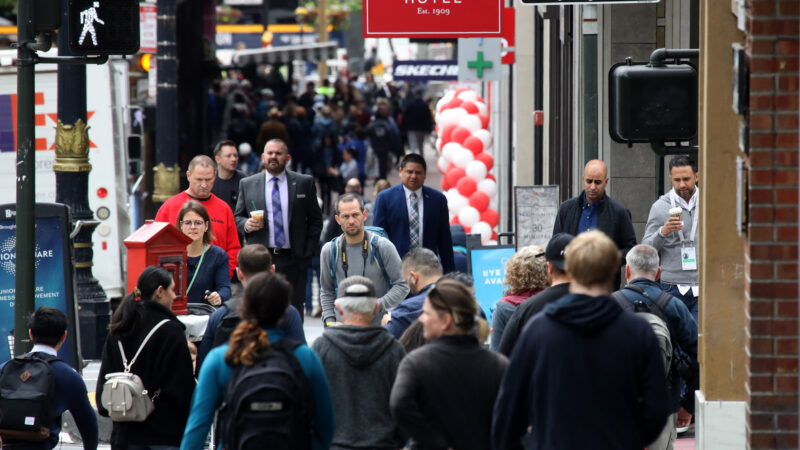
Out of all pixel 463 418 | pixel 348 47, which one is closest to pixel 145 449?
pixel 463 418

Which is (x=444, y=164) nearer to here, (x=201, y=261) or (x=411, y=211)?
(x=411, y=211)

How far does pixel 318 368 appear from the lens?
5.68 meters

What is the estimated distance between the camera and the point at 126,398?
696 centimetres

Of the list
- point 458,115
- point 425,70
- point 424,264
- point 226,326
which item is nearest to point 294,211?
point 424,264

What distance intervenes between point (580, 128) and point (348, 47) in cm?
6852

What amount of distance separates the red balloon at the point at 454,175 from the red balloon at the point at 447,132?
0.67m

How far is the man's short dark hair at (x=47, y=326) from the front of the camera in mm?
7230

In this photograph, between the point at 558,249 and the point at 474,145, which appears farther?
the point at 474,145

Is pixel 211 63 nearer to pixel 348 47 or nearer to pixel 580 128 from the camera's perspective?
pixel 580 128

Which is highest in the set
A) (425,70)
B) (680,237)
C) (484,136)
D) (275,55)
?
(275,55)

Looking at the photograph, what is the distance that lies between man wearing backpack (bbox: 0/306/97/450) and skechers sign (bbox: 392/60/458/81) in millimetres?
17909

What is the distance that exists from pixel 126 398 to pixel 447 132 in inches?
581

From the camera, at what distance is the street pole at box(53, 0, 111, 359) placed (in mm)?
12414

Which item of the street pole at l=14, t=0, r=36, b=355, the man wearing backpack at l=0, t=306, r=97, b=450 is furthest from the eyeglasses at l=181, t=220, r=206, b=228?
the man wearing backpack at l=0, t=306, r=97, b=450
